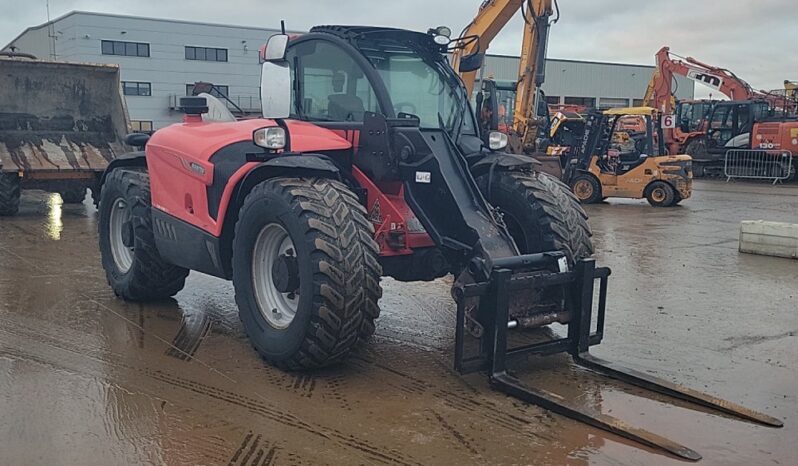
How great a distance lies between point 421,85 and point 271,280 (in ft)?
5.94

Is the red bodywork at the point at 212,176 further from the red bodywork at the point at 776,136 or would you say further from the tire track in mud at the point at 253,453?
the red bodywork at the point at 776,136

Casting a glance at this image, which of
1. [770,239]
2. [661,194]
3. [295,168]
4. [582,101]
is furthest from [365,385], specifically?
[582,101]

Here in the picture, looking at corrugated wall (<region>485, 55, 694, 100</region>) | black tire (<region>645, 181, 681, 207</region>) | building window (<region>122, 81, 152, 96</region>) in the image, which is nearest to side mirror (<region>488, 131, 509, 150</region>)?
black tire (<region>645, 181, 681, 207</region>)

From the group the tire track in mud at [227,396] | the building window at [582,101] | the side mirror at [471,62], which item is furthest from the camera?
the building window at [582,101]

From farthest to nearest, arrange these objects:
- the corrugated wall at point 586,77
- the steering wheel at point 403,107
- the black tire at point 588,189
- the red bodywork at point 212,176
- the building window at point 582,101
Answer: the building window at point 582,101
the corrugated wall at point 586,77
the black tire at point 588,189
the steering wheel at point 403,107
the red bodywork at point 212,176

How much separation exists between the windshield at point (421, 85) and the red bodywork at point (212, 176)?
541 mm

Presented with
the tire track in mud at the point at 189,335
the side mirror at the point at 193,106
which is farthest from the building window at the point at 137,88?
the tire track in mud at the point at 189,335

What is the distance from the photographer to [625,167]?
635 inches

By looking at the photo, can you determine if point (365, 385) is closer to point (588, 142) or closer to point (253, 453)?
point (253, 453)

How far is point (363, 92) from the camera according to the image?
522cm

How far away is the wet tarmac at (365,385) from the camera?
3.67m

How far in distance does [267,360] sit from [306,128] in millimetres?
1629

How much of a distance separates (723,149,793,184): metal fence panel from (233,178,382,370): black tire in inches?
839

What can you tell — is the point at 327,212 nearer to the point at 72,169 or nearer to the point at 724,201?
the point at 72,169
